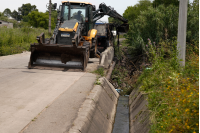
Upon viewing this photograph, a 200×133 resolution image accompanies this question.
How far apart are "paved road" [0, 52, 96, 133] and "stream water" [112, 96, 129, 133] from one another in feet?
4.73

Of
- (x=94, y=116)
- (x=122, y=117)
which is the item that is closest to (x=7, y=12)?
(x=122, y=117)

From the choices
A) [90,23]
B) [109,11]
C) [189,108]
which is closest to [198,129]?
[189,108]

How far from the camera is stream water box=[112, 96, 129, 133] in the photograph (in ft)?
24.4

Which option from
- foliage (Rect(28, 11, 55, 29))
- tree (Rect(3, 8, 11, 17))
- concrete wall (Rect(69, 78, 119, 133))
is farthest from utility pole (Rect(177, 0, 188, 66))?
tree (Rect(3, 8, 11, 17))

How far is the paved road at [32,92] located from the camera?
17.5 ft

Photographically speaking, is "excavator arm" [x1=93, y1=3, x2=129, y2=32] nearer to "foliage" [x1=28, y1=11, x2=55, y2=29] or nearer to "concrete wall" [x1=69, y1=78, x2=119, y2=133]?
"concrete wall" [x1=69, y1=78, x2=119, y2=133]

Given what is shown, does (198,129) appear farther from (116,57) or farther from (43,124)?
(116,57)

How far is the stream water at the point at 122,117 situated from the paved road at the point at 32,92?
144 centimetres

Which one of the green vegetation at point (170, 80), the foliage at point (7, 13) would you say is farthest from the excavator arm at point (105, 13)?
the foliage at point (7, 13)

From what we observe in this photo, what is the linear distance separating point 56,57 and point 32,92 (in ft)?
13.6

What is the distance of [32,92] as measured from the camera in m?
7.48

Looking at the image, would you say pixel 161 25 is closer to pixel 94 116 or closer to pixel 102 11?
pixel 102 11

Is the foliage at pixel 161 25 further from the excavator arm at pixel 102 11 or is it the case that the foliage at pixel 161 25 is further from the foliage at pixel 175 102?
the foliage at pixel 175 102

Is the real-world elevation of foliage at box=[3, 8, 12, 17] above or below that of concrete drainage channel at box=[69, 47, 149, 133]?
above
